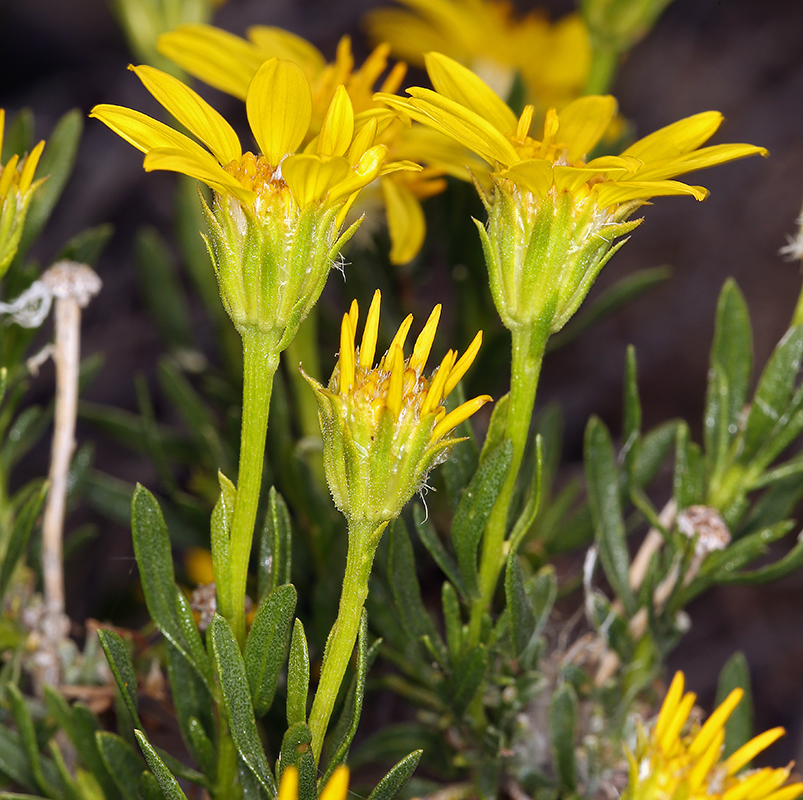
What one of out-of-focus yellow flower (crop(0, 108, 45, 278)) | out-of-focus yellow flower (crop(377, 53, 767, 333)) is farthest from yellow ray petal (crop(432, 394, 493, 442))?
out-of-focus yellow flower (crop(0, 108, 45, 278))

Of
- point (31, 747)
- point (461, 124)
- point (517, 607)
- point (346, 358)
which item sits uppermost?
point (461, 124)

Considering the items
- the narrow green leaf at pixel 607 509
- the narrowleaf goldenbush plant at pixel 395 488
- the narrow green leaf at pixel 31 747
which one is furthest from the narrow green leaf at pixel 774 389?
the narrow green leaf at pixel 31 747

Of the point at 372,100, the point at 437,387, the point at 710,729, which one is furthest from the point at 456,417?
the point at 372,100

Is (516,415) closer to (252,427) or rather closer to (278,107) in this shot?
(252,427)

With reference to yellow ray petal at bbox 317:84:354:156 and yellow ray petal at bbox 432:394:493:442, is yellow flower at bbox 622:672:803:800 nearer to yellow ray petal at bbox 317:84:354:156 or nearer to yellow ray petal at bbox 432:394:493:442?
yellow ray petal at bbox 432:394:493:442

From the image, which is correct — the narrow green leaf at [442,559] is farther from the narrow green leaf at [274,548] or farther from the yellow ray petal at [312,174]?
the yellow ray petal at [312,174]

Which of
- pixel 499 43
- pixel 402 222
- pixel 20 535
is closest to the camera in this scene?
pixel 20 535
